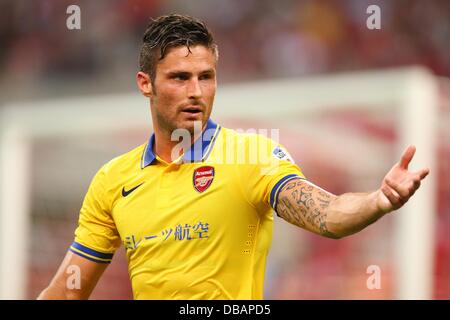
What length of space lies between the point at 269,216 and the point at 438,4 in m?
6.84

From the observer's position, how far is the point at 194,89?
3684mm

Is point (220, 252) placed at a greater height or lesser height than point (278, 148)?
lesser

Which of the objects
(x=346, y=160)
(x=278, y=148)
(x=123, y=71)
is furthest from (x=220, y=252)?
(x=123, y=71)

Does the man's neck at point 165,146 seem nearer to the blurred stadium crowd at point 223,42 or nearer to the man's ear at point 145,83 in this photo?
the man's ear at point 145,83

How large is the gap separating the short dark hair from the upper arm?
968mm

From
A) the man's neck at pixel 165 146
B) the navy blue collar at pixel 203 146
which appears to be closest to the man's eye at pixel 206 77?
the navy blue collar at pixel 203 146

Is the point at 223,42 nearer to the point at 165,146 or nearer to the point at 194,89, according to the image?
the point at 165,146

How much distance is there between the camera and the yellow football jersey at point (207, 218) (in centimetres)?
358

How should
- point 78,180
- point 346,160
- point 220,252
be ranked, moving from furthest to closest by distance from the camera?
point 78,180 < point 346,160 < point 220,252

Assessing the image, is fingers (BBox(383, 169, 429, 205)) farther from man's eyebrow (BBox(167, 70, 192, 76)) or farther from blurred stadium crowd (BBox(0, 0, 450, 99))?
blurred stadium crowd (BBox(0, 0, 450, 99))

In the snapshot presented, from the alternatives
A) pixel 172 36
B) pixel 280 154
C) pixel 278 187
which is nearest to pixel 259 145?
pixel 280 154

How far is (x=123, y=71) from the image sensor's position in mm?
10578

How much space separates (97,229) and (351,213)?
143cm
